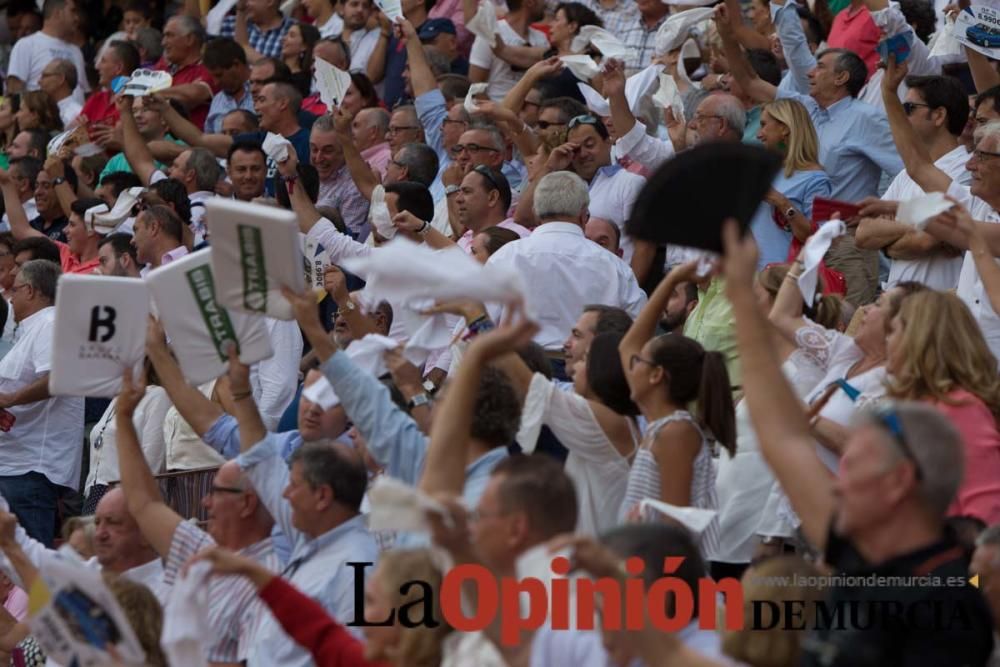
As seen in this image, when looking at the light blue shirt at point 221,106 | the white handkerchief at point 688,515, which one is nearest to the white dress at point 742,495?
the white handkerchief at point 688,515

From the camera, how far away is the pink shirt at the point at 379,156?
10.6 m

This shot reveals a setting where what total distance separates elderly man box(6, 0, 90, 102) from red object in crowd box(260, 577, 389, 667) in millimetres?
10584

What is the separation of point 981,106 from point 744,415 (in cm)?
266

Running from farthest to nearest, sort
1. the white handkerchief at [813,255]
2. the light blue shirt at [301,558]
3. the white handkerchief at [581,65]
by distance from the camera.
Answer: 1. the white handkerchief at [581,65]
2. the white handkerchief at [813,255]
3. the light blue shirt at [301,558]

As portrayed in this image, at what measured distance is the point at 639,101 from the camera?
9.66 m

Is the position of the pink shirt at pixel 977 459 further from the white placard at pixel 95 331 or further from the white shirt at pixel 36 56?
the white shirt at pixel 36 56

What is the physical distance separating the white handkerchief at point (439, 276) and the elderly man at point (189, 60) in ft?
29.5

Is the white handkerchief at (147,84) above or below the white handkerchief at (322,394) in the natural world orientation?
below

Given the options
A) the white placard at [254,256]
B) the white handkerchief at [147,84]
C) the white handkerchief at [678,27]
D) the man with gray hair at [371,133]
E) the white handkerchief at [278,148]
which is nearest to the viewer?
the white placard at [254,256]

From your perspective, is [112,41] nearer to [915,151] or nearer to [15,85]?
[15,85]

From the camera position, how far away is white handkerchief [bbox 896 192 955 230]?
214 inches

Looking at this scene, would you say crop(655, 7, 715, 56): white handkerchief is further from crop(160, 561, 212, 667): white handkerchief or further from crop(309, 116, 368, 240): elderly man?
crop(160, 561, 212, 667): white handkerchief

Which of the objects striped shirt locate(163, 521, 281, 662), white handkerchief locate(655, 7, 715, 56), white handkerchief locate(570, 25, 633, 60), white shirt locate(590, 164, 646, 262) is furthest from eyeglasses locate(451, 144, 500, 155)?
striped shirt locate(163, 521, 281, 662)

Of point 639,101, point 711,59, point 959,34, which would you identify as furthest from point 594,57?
point 959,34
